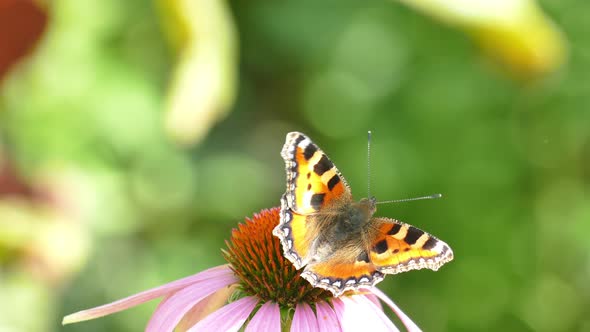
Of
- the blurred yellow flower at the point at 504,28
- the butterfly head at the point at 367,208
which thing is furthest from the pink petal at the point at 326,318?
the blurred yellow flower at the point at 504,28

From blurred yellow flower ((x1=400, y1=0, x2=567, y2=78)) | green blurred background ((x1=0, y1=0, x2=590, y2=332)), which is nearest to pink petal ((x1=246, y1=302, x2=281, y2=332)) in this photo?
blurred yellow flower ((x1=400, y1=0, x2=567, y2=78))

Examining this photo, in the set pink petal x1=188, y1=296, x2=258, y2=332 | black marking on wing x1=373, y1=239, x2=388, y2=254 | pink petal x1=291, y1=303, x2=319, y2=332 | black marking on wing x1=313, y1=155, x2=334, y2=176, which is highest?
black marking on wing x1=313, y1=155, x2=334, y2=176

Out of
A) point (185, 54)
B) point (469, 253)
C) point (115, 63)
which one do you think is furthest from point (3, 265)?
point (469, 253)

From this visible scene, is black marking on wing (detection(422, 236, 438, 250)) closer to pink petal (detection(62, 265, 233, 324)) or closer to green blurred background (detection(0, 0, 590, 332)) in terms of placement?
pink petal (detection(62, 265, 233, 324))

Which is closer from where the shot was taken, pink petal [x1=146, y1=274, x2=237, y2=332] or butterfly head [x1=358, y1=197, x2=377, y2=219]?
pink petal [x1=146, y1=274, x2=237, y2=332]

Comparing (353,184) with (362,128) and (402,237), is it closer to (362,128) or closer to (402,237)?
(362,128)

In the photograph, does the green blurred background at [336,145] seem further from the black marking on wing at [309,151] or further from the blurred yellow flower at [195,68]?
the black marking on wing at [309,151]
